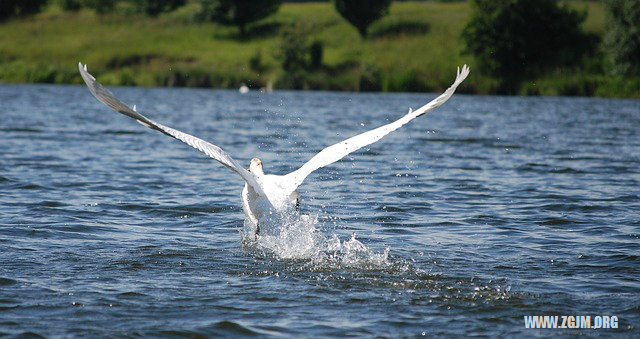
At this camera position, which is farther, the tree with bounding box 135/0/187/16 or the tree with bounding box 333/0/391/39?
the tree with bounding box 135/0/187/16

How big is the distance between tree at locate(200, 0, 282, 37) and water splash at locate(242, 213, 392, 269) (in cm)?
7074

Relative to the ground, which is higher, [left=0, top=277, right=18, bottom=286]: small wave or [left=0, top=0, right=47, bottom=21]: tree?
[left=0, top=0, right=47, bottom=21]: tree

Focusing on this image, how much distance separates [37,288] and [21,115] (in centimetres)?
2300

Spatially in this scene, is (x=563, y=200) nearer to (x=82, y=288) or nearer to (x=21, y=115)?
(x=82, y=288)

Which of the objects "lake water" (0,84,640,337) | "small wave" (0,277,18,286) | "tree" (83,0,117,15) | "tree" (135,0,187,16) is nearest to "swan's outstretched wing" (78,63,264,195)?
"lake water" (0,84,640,337)

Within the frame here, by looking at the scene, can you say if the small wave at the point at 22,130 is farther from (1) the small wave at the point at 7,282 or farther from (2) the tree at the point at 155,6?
(2) the tree at the point at 155,6

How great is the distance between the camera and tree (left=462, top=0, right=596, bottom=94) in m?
56.6

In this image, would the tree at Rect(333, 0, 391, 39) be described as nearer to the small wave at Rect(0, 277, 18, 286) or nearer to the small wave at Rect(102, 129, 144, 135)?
the small wave at Rect(102, 129, 144, 135)

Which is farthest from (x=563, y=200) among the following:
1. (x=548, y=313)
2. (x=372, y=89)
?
(x=372, y=89)

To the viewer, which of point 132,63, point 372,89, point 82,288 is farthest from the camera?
point 132,63

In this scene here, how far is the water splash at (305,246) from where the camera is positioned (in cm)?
971

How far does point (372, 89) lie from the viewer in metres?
55.9

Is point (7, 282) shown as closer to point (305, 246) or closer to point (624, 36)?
point (305, 246)

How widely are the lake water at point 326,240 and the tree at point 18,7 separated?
230 feet
